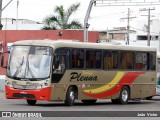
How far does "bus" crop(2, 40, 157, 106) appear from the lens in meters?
25.2

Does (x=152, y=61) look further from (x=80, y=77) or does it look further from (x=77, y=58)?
(x=77, y=58)

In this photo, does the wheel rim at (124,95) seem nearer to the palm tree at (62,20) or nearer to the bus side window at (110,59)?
the bus side window at (110,59)

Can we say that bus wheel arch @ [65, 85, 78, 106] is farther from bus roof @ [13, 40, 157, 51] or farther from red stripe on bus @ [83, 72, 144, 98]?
bus roof @ [13, 40, 157, 51]

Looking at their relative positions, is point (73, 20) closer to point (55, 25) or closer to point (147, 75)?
point (55, 25)

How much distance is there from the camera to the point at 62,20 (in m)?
52.6

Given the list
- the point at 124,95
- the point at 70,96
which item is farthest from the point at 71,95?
the point at 124,95

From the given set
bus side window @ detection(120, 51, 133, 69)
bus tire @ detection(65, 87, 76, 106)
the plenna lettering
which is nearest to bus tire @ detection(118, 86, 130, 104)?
bus side window @ detection(120, 51, 133, 69)

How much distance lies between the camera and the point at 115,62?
2908 cm

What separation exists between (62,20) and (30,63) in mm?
27477

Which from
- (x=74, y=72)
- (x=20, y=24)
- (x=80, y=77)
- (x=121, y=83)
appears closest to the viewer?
(x=74, y=72)

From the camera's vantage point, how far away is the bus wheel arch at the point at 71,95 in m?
26.0

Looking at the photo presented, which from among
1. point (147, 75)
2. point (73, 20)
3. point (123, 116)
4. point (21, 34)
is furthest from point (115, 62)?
point (73, 20)

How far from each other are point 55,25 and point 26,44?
2686 centimetres

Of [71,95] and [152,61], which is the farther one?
[152,61]
